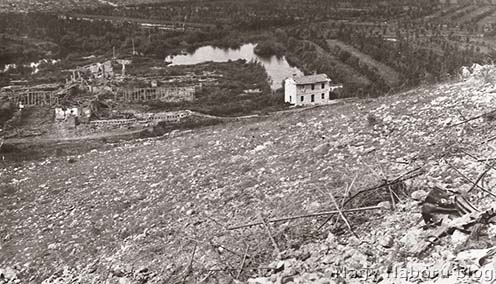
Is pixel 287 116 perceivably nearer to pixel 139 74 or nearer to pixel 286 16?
pixel 139 74

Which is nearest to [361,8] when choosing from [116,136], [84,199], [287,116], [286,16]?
[286,16]

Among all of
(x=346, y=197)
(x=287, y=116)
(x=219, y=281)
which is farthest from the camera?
(x=287, y=116)

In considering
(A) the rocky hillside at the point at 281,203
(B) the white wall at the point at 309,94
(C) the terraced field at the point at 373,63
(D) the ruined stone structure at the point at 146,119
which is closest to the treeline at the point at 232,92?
(B) the white wall at the point at 309,94

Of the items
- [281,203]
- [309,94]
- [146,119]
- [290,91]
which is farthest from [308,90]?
[281,203]

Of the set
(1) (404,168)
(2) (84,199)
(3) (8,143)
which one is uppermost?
(1) (404,168)

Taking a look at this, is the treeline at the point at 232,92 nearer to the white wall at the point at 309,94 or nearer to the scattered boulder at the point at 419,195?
the white wall at the point at 309,94

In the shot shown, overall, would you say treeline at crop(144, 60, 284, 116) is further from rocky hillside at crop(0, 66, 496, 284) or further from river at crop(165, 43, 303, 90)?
rocky hillside at crop(0, 66, 496, 284)

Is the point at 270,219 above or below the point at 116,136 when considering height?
above

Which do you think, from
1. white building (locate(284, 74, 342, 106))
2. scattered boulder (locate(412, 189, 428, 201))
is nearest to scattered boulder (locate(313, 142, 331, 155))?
scattered boulder (locate(412, 189, 428, 201))
